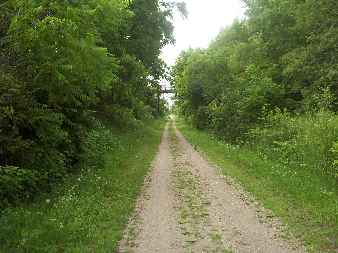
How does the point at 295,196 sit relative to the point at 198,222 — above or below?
above

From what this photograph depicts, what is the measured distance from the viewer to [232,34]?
47812 millimetres

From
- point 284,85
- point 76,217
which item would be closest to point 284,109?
point 284,85

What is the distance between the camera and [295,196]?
39.9ft

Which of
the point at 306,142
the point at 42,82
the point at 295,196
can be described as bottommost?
the point at 295,196

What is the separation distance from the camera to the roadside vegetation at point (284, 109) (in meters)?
11.9

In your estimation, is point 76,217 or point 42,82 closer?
point 76,217

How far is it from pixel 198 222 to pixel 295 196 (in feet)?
11.6

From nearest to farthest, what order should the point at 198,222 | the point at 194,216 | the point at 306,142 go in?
the point at 198,222 < the point at 194,216 < the point at 306,142

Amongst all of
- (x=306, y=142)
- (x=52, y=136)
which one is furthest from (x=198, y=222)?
(x=306, y=142)

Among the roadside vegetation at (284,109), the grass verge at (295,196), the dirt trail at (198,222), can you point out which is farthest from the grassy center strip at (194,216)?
the roadside vegetation at (284,109)

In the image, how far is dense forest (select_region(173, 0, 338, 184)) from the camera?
54.5ft

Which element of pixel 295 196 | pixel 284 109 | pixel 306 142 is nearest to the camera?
pixel 295 196

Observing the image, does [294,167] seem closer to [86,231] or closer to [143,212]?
[143,212]

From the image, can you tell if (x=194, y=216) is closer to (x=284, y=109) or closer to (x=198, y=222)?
(x=198, y=222)
